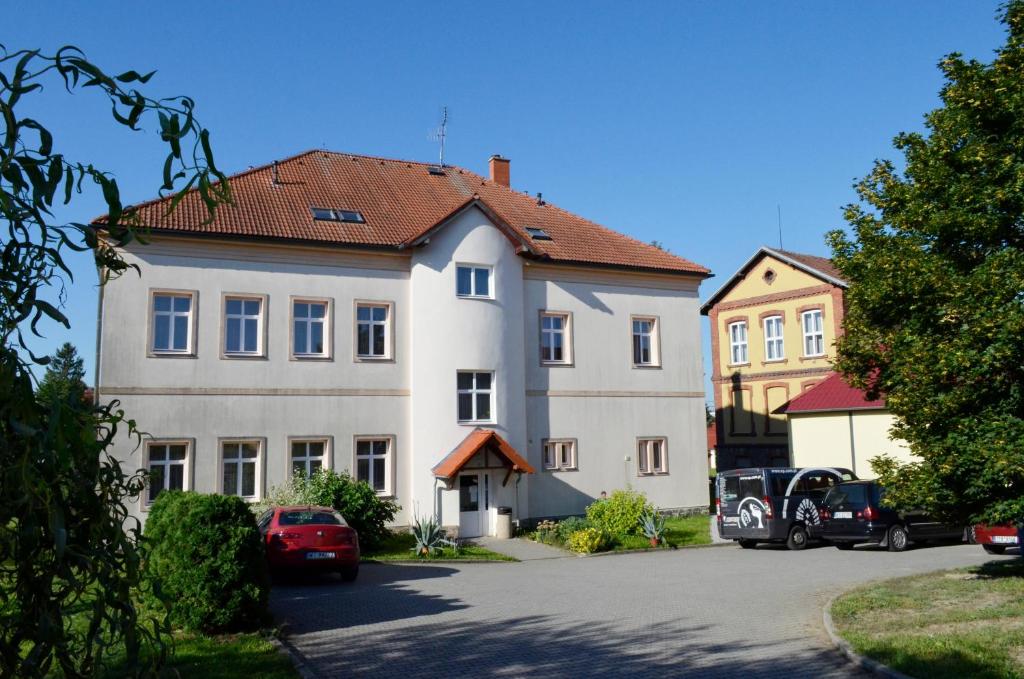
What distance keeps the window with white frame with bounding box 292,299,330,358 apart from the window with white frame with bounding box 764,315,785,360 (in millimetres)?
22623

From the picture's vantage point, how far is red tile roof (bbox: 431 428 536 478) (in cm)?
2441

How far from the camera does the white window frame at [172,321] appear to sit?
2275cm

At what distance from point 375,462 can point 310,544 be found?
324 inches

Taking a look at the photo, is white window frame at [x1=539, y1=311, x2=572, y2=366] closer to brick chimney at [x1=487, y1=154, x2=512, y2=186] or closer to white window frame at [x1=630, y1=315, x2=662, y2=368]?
white window frame at [x1=630, y1=315, x2=662, y2=368]

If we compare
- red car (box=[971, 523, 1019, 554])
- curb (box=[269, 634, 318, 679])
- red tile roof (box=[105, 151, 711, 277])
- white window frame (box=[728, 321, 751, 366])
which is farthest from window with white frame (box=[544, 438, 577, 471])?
curb (box=[269, 634, 318, 679])

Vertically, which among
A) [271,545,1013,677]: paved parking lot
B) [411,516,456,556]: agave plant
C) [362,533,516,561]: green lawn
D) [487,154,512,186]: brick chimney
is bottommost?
[271,545,1013,677]: paved parking lot

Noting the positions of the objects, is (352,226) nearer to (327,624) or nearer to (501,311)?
(501,311)

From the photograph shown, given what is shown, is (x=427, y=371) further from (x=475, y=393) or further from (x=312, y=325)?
(x=312, y=325)

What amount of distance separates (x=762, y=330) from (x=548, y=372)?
16454 mm

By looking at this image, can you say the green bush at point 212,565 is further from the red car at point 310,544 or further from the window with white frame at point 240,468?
the window with white frame at point 240,468

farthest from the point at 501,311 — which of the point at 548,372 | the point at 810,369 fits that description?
the point at 810,369

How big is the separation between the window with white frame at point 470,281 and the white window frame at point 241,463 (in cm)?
708

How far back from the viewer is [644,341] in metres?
29.9

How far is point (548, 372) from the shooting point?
91.0ft
